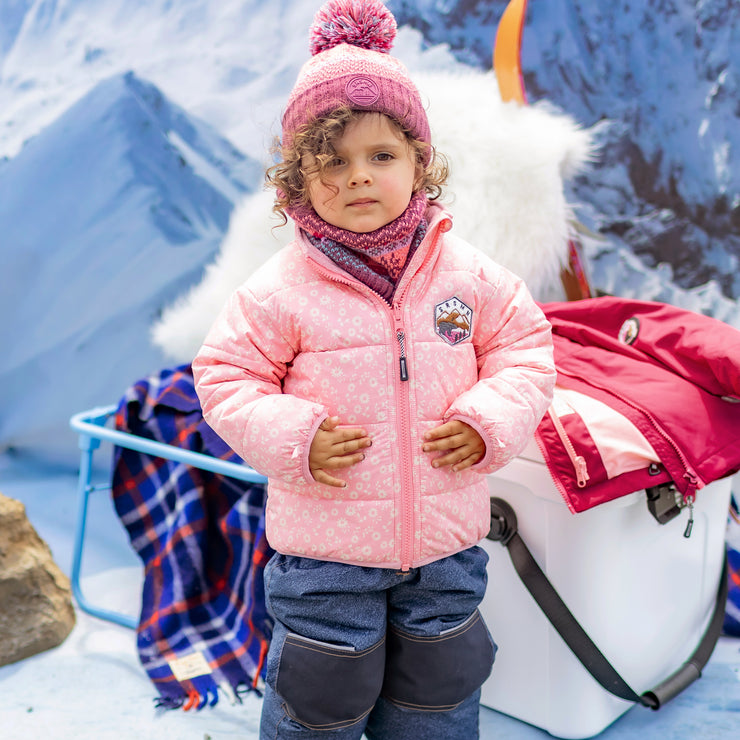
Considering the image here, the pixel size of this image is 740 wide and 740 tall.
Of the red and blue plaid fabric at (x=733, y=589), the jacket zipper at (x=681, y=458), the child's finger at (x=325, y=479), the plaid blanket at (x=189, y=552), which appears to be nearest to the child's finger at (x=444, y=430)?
the child's finger at (x=325, y=479)

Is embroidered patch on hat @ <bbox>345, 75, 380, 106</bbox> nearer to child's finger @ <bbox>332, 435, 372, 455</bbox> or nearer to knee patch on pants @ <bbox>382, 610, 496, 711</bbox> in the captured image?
child's finger @ <bbox>332, 435, 372, 455</bbox>

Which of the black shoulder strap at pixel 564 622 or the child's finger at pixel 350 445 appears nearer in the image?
the child's finger at pixel 350 445

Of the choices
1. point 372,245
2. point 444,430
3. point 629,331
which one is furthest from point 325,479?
point 629,331

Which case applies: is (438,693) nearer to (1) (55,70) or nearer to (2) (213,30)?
(2) (213,30)

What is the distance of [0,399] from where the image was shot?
6.91 feet

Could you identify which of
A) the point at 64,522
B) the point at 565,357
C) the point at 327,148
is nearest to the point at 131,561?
the point at 64,522

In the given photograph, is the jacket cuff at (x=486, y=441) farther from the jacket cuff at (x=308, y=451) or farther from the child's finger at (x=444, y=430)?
the jacket cuff at (x=308, y=451)

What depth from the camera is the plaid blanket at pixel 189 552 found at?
1.32m

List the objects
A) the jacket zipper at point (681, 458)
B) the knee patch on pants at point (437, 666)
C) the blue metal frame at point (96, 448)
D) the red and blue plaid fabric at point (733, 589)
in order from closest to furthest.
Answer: the knee patch on pants at point (437, 666)
the jacket zipper at point (681, 458)
the blue metal frame at point (96, 448)
the red and blue plaid fabric at point (733, 589)

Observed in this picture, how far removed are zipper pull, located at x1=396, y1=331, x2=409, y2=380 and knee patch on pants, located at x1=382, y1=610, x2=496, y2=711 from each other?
1.00 ft

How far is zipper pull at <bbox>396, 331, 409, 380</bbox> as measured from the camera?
33.8 inches

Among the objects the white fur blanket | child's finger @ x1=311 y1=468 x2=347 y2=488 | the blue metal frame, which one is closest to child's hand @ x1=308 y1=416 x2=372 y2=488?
child's finger @ x1=311 y1=468 x2=347 y2=488

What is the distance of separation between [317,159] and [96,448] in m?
0.88

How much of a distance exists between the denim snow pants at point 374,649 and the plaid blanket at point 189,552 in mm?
372
